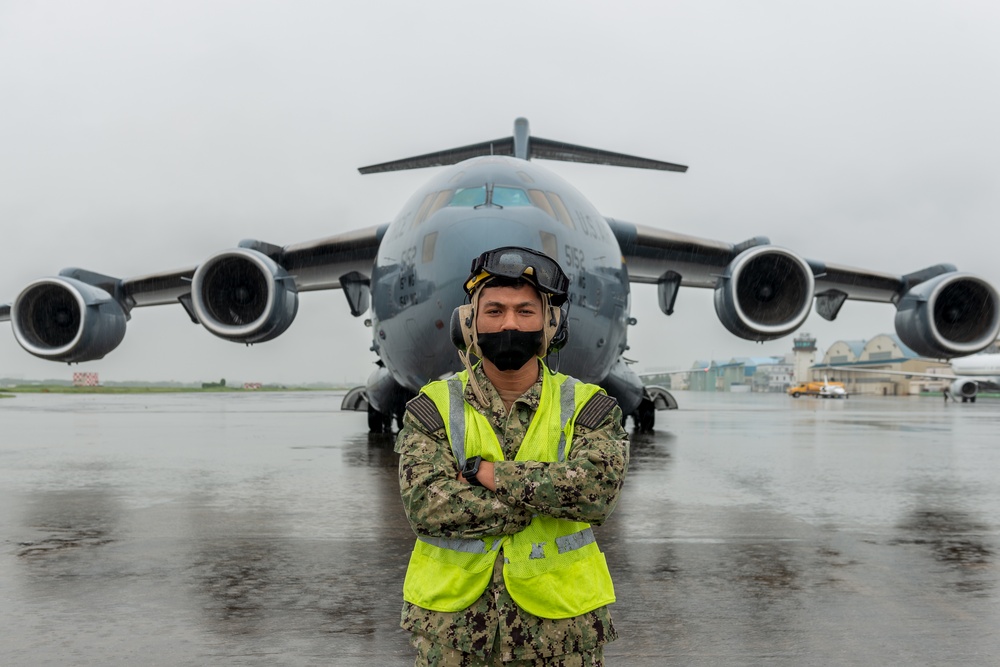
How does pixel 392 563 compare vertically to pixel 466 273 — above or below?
below

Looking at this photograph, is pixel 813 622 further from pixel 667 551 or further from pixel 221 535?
pixel 221 535

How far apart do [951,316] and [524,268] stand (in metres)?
11.5

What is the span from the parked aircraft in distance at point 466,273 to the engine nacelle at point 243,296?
18mm

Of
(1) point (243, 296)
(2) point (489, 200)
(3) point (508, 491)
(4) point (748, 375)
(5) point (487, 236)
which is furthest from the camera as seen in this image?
(4) point (748, 375)

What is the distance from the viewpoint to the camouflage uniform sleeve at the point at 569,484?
1.91m

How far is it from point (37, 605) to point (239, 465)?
6.05m

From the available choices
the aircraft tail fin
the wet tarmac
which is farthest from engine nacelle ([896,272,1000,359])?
the aircraft tail fin

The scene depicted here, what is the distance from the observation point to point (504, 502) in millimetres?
1922

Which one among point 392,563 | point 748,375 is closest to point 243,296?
point 392,563

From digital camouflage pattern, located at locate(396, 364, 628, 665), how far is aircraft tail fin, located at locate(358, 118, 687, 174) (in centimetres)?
1159

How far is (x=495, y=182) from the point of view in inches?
291

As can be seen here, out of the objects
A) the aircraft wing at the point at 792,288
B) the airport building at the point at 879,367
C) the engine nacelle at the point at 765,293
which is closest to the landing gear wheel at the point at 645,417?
the aircraft wing at the point at 792,288

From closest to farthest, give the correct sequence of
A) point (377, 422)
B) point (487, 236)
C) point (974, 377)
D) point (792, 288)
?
point (487, 236) → point (792, 288) → point (377, 422) → point (974, 377)

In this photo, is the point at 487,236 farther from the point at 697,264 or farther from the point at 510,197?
the point at 697,264
